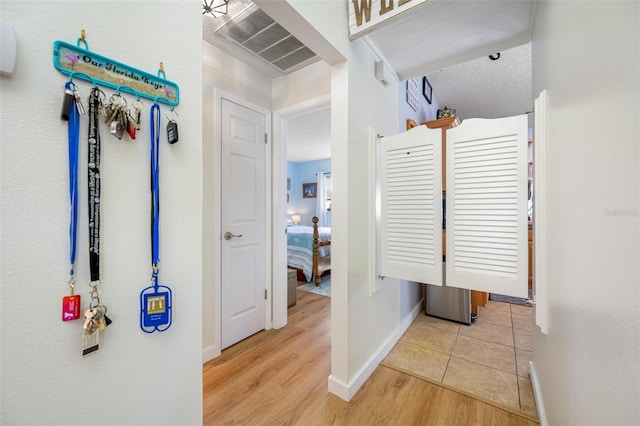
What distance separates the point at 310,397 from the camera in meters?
1.65

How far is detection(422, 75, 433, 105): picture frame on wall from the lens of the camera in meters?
3.15

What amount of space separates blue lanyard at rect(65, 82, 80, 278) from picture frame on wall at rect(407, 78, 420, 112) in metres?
2.75

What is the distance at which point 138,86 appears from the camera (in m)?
0.71

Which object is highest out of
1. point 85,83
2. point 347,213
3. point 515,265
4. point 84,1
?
point 84,1

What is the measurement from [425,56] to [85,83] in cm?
217

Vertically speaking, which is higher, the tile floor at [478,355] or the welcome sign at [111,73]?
the welcome sign at [111,73]

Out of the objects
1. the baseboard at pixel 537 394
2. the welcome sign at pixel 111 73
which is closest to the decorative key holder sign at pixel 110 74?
the welcome sign at pixel 111 73

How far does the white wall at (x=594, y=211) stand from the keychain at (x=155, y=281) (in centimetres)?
105

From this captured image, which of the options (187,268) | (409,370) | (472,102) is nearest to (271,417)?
(409,370)

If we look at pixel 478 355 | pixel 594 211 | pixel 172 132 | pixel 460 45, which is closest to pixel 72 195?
pixel 172 132

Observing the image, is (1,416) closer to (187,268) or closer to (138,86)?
(187,268)

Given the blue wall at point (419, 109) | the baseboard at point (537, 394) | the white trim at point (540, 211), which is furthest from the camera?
the blue wall at point (419, 109)

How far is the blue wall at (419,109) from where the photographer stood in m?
2.54

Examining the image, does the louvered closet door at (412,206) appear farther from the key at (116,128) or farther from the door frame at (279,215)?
the key at (116,128)
